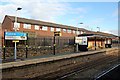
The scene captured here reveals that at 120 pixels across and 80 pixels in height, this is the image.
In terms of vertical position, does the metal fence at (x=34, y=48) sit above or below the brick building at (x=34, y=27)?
below

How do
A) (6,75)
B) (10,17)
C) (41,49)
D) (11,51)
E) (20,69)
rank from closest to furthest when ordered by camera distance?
(6,75) < (20,69) < (11,51) < (41,49) < (10,17)

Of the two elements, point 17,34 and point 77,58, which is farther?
point 77,58

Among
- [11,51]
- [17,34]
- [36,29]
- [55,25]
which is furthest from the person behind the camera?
[55,25]

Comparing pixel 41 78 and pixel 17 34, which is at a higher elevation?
pixel 17 34

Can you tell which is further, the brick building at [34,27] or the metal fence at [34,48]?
the brick building at [34,27]

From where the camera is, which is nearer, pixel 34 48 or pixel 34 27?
pixel 34 48

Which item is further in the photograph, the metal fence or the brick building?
the brick building

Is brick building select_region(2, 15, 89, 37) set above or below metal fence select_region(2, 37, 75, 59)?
above

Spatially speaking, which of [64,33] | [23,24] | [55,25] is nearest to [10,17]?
[23,24]

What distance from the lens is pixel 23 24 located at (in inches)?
2286

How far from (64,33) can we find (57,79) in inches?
2400

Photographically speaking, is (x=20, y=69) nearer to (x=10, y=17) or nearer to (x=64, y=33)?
(x=10, y=17)

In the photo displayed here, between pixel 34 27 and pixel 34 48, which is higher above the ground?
pixel 34 27

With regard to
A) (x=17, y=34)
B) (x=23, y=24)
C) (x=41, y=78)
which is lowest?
(x=41, y=78)
